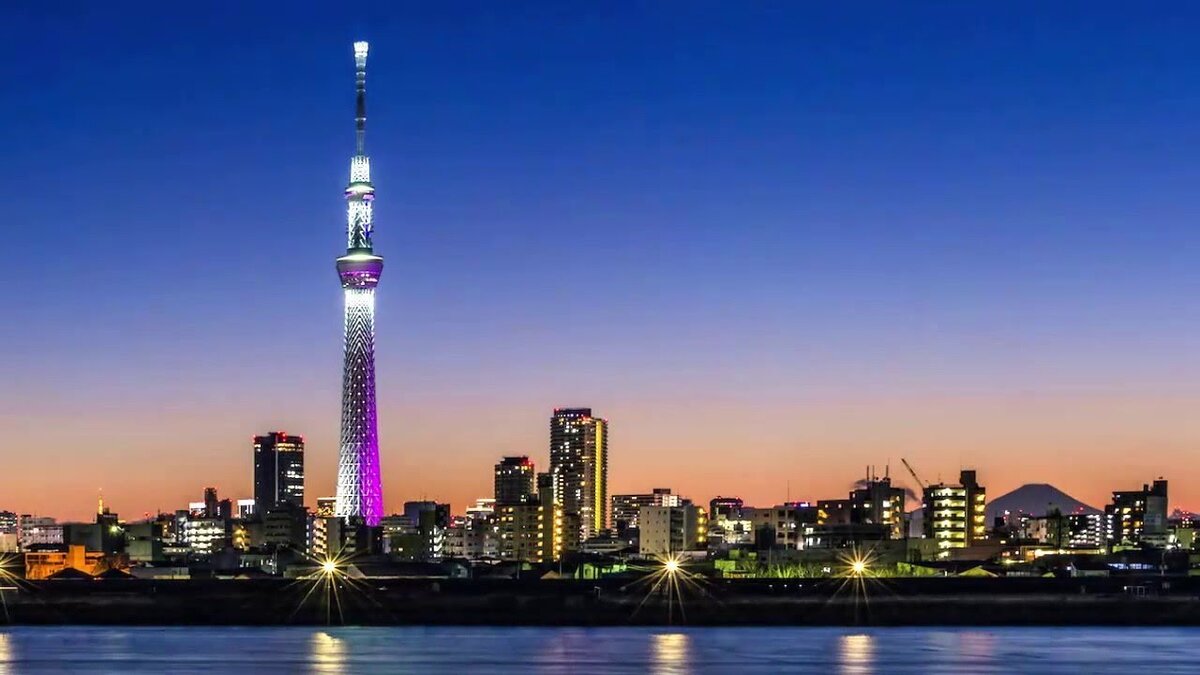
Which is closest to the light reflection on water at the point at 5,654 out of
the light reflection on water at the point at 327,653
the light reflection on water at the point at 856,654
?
the light reflection on water at the point at 327,653

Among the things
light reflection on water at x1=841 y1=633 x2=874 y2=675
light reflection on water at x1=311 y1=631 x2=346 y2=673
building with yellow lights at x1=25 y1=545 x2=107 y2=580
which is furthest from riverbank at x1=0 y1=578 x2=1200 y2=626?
building with yellow lights at x1=25 y1=545 x2=107 y2=580

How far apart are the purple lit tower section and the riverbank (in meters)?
84.0

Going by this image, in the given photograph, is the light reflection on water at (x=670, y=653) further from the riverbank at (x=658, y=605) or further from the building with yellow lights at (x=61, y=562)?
the building with yellow lights at (x=61, y=562)

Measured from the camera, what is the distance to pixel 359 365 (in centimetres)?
19038

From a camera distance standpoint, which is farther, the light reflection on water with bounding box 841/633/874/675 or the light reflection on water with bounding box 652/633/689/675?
the light reflection on water with bounding box 652/633/689/675

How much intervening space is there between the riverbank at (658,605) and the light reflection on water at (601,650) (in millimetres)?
4694

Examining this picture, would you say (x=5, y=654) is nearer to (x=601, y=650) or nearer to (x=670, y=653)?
(x=601, y=650)

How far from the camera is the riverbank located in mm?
91875

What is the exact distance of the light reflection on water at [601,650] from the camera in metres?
61.7

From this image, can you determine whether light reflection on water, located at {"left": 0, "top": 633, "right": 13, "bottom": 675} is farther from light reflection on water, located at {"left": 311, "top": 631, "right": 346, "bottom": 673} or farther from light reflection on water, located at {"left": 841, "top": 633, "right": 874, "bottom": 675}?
light reflection on water, located at {"left": 841, "top": 633, "right": 874, "bottom": 675}

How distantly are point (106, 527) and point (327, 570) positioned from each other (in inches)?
2798

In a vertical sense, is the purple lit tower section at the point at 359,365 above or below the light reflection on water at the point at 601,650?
above

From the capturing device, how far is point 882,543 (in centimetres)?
15750

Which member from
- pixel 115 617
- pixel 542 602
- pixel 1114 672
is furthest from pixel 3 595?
pixel 1114 672
